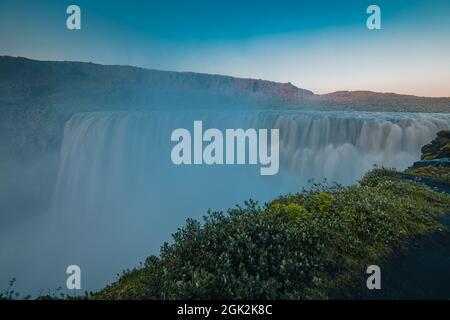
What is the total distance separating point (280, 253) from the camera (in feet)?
16.0

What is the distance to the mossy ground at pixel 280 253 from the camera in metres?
4.30

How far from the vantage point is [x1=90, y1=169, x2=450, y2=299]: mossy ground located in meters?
4.30

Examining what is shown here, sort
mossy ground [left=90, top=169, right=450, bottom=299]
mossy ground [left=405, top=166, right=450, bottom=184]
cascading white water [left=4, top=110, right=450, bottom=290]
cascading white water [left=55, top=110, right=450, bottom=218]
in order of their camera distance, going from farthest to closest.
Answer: cascading white water [left=55, top=110, right=450, bottom=218] < cascading white water [left=4, top=110, right=450, bottom=290] < mossy ground [left=405, top=166, right=450, bottom=184] < mossy ground [left=90, top=169, right=450, bottom=299]

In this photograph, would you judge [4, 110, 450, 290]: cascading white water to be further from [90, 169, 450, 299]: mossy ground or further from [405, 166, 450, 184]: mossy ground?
[90, 169, 450, 299]: mossy ground

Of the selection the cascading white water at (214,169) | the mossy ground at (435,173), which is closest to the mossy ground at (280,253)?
the mossy ground at (435,173)

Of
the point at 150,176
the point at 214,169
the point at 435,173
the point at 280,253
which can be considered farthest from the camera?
the point at 150,176

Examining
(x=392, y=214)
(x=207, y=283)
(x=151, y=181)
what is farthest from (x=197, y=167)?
(x=207, y=283)

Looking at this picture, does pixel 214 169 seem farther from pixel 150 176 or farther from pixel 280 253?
pixel 280 253

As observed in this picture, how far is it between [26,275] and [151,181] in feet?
49.1

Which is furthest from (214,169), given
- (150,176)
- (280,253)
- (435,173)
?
(280,253)

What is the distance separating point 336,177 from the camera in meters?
27.4

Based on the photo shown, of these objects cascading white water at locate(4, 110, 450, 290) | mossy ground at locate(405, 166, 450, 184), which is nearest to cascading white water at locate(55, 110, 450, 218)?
cascading white water at locate(4, 110, 450, 290)
